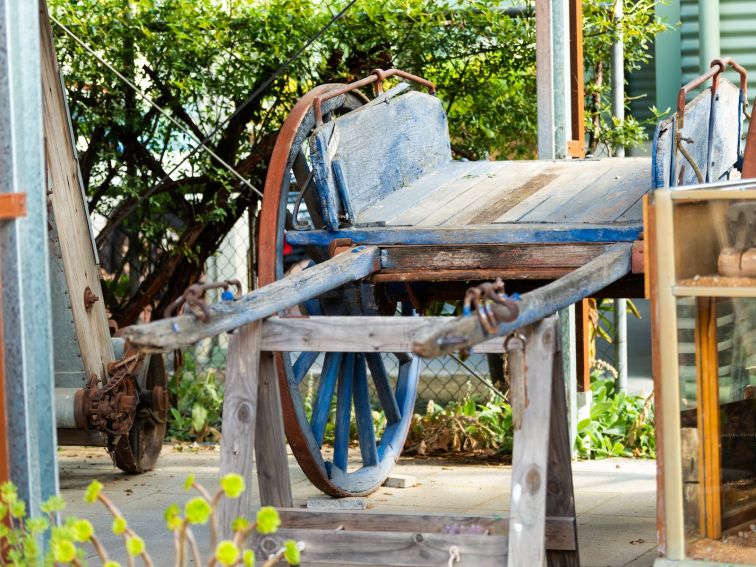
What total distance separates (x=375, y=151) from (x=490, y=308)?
190 centimetres

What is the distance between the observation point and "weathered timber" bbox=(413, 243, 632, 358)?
8.32 feet

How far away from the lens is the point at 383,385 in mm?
5145

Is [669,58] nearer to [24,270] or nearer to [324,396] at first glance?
[324,396]

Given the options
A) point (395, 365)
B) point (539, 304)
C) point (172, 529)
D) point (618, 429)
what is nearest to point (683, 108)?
point (539, 304)

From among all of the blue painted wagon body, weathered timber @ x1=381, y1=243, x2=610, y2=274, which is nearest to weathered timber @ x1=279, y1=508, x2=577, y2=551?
the blue painted wagon body

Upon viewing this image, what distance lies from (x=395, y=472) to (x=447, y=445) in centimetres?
58

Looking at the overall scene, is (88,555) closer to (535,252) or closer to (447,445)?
(535,252)

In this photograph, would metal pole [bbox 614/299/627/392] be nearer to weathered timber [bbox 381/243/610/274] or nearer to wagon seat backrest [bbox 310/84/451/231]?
wagon seat backrest [bbox 310/84/451/231]

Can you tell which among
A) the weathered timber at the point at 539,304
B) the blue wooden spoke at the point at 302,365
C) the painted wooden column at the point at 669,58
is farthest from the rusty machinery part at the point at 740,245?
the painted wooden column at the point at 669,58

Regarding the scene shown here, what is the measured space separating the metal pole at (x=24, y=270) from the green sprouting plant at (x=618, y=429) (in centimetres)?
336

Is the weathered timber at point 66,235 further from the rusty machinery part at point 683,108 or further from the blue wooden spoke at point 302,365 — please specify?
the rusty machinery part at point 683,108

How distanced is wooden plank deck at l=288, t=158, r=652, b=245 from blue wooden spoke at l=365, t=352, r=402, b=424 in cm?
78

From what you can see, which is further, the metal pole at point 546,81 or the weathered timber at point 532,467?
the metal pole at point 546,81

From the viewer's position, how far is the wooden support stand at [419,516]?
2854mm
